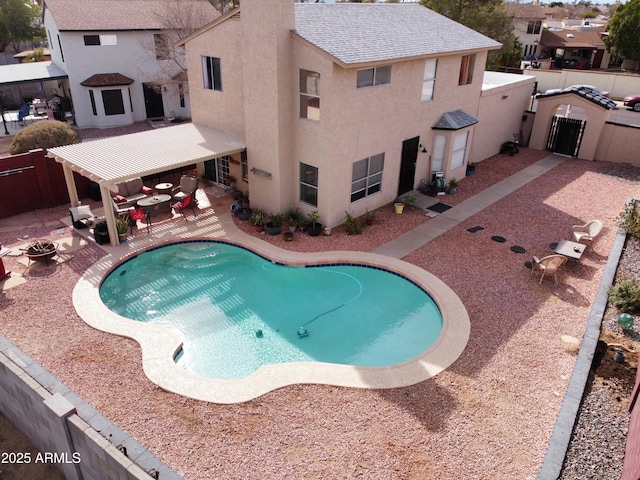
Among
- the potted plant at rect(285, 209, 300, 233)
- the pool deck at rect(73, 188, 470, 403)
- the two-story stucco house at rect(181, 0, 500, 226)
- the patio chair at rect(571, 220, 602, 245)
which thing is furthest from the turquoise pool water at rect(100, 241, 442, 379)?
the patio chair at rect(571, 220, 602, 245)

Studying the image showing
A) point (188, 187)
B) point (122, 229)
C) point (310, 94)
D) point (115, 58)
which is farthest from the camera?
point (115, 58)

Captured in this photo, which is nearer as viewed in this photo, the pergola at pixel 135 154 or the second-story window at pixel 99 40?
the pergola at pixel 135 154

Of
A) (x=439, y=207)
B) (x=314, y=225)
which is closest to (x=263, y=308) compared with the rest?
(x=314, y=225)

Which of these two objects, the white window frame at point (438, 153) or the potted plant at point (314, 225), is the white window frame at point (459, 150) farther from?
the potted plant at point (314, 225)

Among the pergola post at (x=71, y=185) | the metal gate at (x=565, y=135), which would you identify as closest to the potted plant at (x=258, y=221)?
the pergola post at (x=71, y=185)

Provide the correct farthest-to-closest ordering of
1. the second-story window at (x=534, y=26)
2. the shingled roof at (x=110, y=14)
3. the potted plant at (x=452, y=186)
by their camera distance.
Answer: the second-story window at (x=534, y=26)
the shingled roof at (x=110, y=14)
the potted plant at (x=452, y=186)

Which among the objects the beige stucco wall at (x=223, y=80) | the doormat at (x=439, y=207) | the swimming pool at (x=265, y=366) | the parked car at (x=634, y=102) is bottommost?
the swimming pool at (x=265, y=366)

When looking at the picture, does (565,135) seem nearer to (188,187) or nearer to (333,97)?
(333,97)

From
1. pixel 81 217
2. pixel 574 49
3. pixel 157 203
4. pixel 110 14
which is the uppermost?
pixel 110 14
